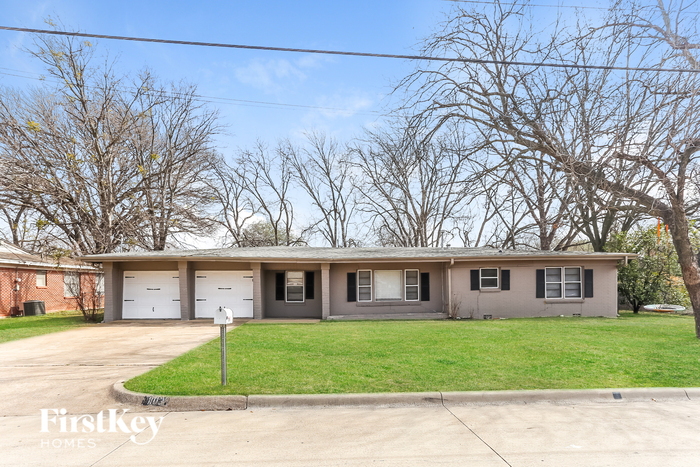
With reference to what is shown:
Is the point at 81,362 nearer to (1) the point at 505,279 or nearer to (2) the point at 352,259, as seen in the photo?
(2) the point at 352,259

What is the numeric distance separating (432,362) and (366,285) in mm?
10753

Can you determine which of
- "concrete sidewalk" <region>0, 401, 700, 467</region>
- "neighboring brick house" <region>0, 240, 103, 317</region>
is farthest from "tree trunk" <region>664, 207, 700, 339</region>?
"neighboring brick house" <region>0, 240, 103, 317</region>

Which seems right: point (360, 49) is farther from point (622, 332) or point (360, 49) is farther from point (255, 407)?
point (622, 332)

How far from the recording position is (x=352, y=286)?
18.6 m

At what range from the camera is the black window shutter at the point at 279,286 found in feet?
62.8

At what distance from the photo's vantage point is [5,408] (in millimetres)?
6020

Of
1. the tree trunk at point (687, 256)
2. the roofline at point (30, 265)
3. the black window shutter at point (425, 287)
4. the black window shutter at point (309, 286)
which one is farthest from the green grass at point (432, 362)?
the roofline at point (30, 265)

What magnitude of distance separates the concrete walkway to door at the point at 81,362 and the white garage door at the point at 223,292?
9.52ft

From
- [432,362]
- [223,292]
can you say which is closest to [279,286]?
[223,292]

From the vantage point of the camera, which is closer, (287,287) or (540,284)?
(540,284)

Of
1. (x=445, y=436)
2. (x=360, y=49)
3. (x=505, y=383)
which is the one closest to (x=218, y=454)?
(x=445, y=436)

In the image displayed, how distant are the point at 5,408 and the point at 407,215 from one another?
31.4 meters

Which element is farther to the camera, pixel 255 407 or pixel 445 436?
pixel 255 407

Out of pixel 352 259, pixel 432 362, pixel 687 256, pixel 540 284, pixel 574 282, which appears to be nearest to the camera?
pixel 432 362
